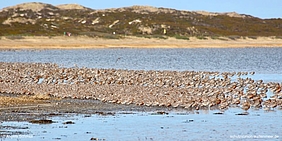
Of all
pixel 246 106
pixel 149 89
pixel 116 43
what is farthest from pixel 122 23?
pixel 246 106

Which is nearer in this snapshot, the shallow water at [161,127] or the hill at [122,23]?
the shallow water at [161,127]

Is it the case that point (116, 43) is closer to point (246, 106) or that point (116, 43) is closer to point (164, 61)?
point (164, 61)

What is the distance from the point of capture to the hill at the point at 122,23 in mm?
93550

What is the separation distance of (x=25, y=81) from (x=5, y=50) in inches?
1559

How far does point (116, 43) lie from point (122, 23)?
38.2 meters

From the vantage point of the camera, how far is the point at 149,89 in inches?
902

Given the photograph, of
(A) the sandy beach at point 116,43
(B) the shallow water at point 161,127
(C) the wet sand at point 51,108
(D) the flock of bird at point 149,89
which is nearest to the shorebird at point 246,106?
(D) the flock of bird at point 149,89

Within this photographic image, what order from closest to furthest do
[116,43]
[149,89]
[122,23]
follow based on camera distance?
[149,89]
[116,43]
[122,23]

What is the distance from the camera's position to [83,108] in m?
18.3

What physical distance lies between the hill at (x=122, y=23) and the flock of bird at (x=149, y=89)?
5240 centimetres

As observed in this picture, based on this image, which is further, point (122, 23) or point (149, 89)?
point (122, 23)

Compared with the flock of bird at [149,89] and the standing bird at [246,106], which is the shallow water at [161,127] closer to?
the standing bird at [246,106]

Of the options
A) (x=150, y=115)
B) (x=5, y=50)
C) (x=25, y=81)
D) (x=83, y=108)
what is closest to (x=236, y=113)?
(x=150, y=115)

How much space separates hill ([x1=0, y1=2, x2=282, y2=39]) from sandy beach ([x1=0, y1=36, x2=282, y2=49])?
12.6 feet
